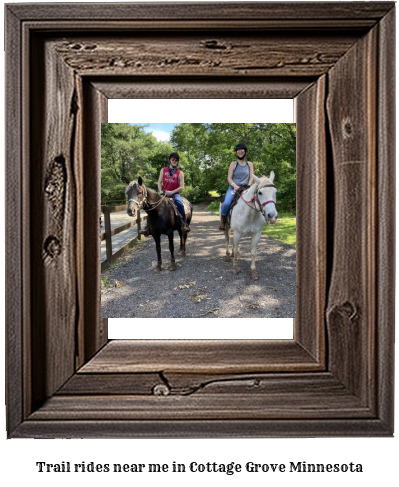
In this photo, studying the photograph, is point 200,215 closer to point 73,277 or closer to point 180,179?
point 180,179

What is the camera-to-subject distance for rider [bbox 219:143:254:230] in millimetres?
1588

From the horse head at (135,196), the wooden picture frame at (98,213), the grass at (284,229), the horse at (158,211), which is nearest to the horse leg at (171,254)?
the horse at (158,211)

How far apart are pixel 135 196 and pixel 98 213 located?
0.21 metres

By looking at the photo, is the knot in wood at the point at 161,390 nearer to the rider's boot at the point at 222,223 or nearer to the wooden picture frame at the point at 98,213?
the wooden picture frame at the point at 98,213

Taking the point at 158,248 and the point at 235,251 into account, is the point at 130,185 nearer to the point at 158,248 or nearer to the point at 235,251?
the point at 158,248

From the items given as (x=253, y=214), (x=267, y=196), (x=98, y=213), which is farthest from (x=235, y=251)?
(x=98, y=213)

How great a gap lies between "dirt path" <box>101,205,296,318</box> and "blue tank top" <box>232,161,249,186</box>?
223 mm

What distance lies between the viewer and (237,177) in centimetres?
161

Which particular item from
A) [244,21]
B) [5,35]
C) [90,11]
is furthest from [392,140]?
[5,35]

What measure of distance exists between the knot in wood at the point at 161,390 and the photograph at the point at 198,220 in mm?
325

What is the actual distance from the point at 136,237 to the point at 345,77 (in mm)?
1287

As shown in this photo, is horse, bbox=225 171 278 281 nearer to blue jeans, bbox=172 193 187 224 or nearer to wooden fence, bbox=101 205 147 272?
blue jeans, bbox=172 193 187 224

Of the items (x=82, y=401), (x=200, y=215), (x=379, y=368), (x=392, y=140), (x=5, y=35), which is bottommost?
(x=82, y=401)

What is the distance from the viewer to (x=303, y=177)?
4.94 feet
